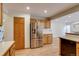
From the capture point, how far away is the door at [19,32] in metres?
7.29

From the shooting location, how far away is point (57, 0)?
1629 mm

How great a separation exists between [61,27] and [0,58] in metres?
15.5

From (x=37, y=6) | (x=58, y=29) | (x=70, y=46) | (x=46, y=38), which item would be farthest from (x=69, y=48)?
(x=58, y=29)

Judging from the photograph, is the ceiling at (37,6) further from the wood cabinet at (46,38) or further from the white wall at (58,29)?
the white wall at (58,29)

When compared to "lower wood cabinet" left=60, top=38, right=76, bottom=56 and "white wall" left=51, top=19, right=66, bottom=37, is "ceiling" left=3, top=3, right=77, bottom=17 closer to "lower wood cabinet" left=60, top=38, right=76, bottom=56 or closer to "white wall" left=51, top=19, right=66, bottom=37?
"lower wood cabinet" left=60, top=38, right=76, bottom=56

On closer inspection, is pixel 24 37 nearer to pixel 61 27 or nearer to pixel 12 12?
pixel 12 12

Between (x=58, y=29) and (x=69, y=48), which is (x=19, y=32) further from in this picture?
(x=58, y=29)

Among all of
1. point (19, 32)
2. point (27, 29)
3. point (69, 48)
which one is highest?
point (27, 29)

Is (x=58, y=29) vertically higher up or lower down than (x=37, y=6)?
lower down

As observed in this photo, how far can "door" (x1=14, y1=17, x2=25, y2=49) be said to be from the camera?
729 cm

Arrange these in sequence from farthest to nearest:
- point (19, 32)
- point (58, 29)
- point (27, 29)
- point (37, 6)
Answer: point (58, 29) < point (27, 29) < point (19, 32) < point (37, 6)

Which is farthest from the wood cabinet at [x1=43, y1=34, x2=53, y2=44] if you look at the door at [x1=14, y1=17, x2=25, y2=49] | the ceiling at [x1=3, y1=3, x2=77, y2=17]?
the ceiling at [x1=3, y1=3, x2=77, y2=17]

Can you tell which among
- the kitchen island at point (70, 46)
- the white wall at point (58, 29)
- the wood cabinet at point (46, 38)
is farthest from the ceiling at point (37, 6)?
the white wall at point (58, 29)

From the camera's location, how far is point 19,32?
7391 millimetres
